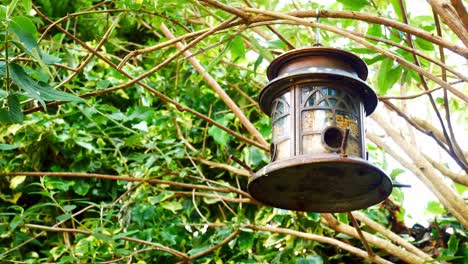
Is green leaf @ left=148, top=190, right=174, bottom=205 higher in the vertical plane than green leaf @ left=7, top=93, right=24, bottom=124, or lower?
higher

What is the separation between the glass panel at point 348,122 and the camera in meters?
1.67

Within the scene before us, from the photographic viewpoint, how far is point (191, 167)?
306 cm

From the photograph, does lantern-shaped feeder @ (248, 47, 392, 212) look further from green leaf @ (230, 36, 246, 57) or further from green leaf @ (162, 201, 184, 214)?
green leaf @ (162, 201, 184, 214)

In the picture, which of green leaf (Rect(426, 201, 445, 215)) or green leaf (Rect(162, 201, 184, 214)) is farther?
green leaf (Rect(162, 201, 184, 214))

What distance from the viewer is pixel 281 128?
1.73 m

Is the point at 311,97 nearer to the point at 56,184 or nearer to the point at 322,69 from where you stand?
the point at 322,69

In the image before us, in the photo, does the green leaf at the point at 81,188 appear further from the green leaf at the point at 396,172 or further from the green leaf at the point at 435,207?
the green leaf at the point at 435,207

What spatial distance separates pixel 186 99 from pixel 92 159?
0.56 meters

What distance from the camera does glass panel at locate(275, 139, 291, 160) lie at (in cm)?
166

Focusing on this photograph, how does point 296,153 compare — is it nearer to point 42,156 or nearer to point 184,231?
point 184,231

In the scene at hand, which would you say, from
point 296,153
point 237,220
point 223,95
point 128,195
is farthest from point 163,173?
point 296,153

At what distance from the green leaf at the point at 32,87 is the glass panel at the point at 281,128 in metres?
0.55

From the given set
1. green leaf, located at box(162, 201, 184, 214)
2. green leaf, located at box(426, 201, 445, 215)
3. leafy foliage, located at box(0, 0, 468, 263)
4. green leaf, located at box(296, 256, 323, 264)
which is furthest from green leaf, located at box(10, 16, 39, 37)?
green leaf, located at box(426, 201, 445, 215)

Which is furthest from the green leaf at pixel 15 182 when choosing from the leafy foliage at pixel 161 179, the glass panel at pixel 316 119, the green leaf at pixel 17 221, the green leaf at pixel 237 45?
the glass panel at pixel 316 119
